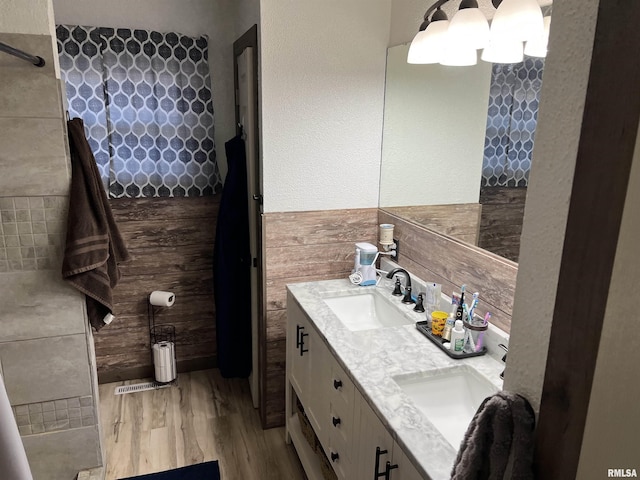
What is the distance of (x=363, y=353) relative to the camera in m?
1.65

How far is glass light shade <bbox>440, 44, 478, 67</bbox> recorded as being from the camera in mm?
1710

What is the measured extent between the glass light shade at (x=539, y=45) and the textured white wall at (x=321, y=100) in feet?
3.09

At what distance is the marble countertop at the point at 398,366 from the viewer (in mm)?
1172

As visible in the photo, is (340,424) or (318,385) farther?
(318,385)

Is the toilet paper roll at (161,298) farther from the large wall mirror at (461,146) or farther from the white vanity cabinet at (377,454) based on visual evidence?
the white vanity cabinet at (377,454)

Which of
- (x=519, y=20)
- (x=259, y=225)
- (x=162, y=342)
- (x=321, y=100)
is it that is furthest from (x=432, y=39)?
(x=162, y=342)

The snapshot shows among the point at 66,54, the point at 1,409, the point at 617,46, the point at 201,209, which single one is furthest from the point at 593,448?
the point at 66,54

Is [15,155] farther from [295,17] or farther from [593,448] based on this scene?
[593,448]

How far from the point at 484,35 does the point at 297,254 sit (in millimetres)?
1328

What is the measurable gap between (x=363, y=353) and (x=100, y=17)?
2.35m

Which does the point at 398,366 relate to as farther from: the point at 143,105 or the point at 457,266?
the point at 143,105

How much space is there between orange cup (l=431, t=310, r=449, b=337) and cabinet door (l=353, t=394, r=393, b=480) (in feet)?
1.49

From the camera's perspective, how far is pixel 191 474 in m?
2.28

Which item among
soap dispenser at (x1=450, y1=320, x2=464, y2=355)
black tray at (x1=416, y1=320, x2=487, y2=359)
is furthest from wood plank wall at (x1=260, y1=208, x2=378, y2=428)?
soap dispenser at (x1=450, y1=320, x2=464, y2=355)
